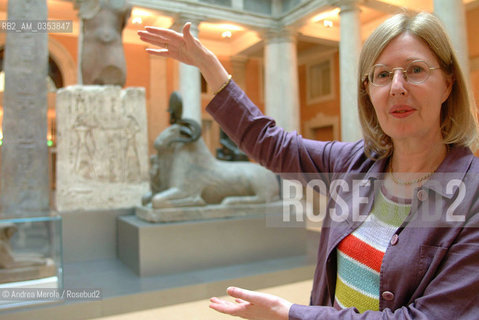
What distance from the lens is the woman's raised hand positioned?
43.9 inches

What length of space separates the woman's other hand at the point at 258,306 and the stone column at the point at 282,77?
9.99m

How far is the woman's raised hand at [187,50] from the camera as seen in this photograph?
1116 millimetres

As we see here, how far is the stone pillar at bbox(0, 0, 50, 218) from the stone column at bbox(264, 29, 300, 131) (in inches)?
304

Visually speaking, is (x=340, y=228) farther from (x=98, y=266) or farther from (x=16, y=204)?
(x=98, y=266)

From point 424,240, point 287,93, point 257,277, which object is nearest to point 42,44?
point 257,277

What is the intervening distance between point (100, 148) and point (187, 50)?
417 centimetres

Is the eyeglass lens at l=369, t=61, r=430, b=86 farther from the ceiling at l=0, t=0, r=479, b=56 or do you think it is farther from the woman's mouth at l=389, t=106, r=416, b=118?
the ceiling at l=0, t=0, r=479, b=56

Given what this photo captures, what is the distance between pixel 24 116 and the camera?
334 cm

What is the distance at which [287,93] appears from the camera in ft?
36.7

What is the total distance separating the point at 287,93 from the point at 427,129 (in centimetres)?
1050

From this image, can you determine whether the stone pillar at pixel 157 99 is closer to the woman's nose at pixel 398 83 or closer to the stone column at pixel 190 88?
the stone column at pixel 190 88

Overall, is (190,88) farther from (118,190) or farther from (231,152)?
(118,190)

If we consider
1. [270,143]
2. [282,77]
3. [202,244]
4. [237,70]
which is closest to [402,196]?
[270,143]

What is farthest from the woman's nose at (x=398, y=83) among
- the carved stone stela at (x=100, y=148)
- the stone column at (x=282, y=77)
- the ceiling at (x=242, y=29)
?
the stone column at (x=282, y=77)
